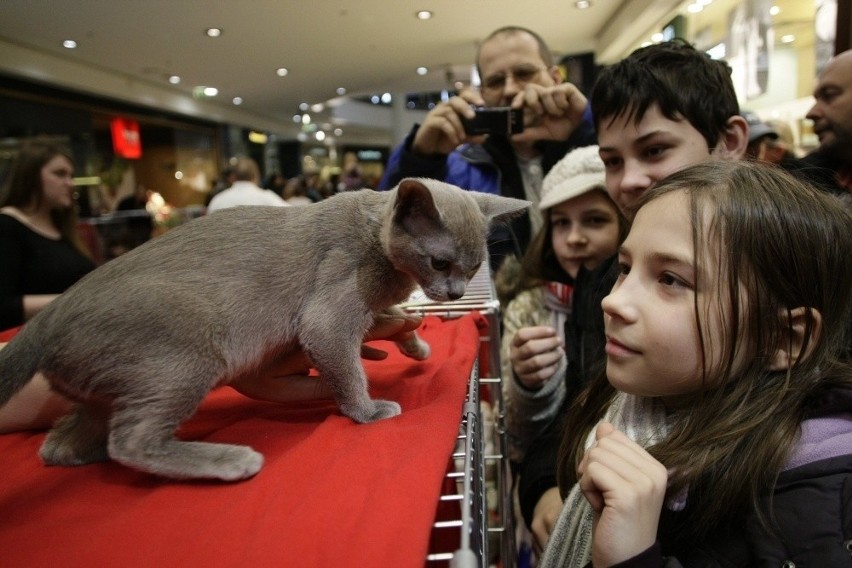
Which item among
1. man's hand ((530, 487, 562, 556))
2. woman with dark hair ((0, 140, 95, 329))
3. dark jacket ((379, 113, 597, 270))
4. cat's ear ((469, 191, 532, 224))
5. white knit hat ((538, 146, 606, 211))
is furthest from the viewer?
woman with dark hair ((0, 140, 95, 329))

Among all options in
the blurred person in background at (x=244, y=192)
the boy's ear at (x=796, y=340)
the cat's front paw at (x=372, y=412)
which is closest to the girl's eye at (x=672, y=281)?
the boy's ear at (x=796, y=340)

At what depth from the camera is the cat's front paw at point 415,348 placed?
1030mm

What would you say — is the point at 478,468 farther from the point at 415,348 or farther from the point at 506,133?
the point at 506,133

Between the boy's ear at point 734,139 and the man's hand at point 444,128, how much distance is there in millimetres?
617

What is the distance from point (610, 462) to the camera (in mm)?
663

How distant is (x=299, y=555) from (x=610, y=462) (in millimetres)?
380

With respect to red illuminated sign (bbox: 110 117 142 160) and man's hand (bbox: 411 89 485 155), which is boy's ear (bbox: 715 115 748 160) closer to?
man's hand (bbox: 411 89 485 155)

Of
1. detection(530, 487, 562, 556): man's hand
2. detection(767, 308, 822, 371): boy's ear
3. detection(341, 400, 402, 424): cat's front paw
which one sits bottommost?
detection(530, 487, 562, 556): man's hand

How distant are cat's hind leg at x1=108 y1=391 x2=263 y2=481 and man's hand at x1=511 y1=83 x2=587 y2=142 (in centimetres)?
127

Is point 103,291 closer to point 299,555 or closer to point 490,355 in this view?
point 299,555

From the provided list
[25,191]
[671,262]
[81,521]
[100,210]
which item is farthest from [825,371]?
[100,210]

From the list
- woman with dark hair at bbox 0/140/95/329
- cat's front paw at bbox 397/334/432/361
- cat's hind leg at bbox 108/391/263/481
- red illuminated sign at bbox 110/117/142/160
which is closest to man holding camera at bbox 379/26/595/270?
cat's front paw at bbox 397/334/432/361

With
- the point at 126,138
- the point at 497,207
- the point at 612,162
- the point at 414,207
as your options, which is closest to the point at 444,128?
the point at 612,162

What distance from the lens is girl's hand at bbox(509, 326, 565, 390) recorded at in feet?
3.97
